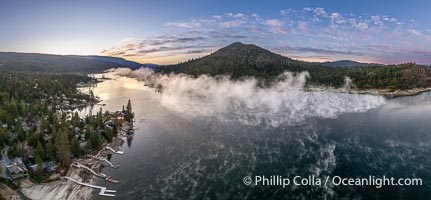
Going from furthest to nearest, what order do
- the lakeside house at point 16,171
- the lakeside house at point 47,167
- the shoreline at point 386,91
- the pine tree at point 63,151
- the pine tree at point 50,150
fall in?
the shoreline at point 386,91 < the pine tree at point 50,150 < the pine tree at point 63,151 < the lakeside house at point 47,167 < the lakeside house at point 16,171

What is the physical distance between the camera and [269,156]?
5472cm

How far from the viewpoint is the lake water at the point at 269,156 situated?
138 ft

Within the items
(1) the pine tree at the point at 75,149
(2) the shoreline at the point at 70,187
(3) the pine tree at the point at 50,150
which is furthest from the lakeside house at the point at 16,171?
(1) the pine tree at the point at 75,149

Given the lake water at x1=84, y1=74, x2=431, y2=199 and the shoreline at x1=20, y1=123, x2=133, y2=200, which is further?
the lake water at x1=84, y1=74, x2=431, y2=199

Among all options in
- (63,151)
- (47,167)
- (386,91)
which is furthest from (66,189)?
(386,91)

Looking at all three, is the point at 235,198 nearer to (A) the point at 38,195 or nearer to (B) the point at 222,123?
(A) the point at 38,195

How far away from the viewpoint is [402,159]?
52.4 meters

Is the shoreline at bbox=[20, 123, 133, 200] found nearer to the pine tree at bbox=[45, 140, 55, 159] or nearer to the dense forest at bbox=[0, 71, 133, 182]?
the dense forest at bbox=[0, 71, 133, 182]

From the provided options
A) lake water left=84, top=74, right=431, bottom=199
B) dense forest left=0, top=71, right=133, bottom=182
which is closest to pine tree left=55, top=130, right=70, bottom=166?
dense forest left=0, top=71, right=133, bottom=182

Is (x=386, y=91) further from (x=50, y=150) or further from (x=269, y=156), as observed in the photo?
(x=50, y=150)

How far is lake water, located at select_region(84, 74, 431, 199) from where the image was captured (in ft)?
138

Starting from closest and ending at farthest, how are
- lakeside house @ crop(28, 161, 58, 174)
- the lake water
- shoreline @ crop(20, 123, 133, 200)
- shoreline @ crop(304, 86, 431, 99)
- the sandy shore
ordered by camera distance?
the sandy shore, shoreline @ crop(20, 123, 133, 200), the lake water, lakeside house @ crop(28, 161, 58, 174), shoreline @ crop(304, 86, 431, 99)

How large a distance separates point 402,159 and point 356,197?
68.9 feet

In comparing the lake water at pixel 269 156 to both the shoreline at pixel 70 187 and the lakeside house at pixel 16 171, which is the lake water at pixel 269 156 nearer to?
the shoreline at pixel 70 187
